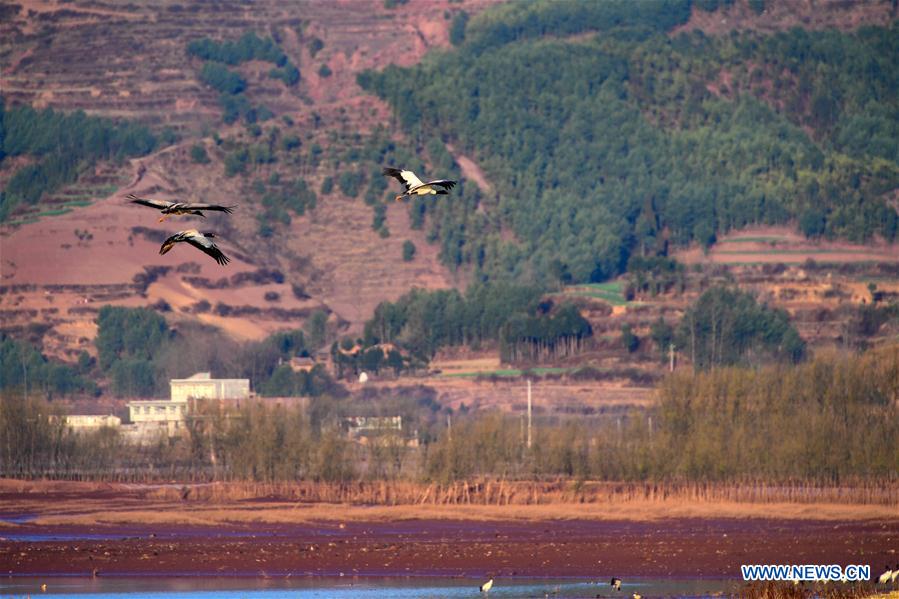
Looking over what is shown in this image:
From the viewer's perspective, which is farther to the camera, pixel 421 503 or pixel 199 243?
pixel 421 503

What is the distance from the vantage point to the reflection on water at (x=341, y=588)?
64875mm

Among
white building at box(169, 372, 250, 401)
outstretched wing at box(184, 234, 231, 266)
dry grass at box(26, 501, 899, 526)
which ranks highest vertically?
outstretched wing at box(184, 234, 231, 266)

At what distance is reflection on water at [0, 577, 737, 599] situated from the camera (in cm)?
6488

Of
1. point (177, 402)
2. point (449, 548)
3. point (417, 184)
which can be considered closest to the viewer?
point (417, 184)

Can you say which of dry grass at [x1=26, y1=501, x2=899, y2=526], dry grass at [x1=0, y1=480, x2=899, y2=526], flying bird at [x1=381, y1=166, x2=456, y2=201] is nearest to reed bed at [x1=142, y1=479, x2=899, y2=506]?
dry grass at [x1=0, y1=480, x2=899, y2=526]

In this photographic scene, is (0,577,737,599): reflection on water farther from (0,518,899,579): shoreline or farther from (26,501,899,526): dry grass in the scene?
(26,501,899,526): dry grass

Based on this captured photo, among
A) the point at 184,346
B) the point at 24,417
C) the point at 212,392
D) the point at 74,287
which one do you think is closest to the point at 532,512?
the point at 24,417

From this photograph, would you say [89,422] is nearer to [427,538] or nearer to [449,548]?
[427,538]

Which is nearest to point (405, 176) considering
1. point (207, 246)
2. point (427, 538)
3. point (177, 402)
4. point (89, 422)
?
point (207, 246)

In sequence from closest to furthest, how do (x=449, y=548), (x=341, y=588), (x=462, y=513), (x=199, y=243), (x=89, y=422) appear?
(x=199, y=243) → (x=341, y=588) → (x=449, y=548) → (x=462, y=513) → (x=89, y=422)

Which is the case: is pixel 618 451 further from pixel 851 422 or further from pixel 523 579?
pixel 523 579

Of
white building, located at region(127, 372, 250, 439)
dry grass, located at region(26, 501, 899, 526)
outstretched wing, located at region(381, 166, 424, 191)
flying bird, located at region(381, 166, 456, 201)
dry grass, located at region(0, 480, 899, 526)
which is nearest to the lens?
flying bird, located at region(381, 166, 456, 201)

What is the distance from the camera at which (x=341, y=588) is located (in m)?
67.1

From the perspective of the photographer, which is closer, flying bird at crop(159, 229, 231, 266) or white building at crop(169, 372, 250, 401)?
flying bird at crop(159, 229, 231, 266)
